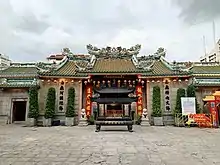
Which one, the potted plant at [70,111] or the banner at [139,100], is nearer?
the potted plant at [70,111]

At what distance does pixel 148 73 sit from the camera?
16.6 meters

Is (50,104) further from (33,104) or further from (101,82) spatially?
(101,82)

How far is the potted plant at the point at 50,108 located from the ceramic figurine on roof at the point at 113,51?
5.59 m

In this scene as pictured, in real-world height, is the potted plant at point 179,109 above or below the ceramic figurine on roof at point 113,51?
below

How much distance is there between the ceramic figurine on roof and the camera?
64.8 ft

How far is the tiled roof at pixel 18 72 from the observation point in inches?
714

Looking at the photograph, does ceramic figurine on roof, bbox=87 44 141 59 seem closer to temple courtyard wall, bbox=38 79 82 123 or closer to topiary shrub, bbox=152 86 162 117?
temple courtyard wall, bbox=38 79 82 123

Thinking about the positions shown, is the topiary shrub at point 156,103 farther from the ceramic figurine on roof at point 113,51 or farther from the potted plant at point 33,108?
the potted plant at point 33,108

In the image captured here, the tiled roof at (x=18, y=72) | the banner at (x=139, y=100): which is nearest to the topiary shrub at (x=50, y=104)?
the tiled roof at (x=18, y=72)

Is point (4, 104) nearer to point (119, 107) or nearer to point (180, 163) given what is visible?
point (119, 107)

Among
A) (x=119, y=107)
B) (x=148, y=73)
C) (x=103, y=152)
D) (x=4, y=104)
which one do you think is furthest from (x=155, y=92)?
(x=4, y=104)

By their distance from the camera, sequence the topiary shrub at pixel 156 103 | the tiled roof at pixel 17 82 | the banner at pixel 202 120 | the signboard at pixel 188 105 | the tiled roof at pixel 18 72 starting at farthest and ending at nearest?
1. the tiled roof at pixel 18 72
2. the tiled roof at pixel 17 82
3. the topiary shrub at pixel 156 103
4. the signboard at pixel 188 105
5. the banner at pixel 202 120

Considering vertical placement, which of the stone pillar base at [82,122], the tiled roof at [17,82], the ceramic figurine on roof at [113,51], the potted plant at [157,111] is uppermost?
the ceramic figurine on roof at [113,51]

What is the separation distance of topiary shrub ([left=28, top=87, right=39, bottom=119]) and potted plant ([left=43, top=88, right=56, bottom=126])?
0.78 metres
